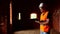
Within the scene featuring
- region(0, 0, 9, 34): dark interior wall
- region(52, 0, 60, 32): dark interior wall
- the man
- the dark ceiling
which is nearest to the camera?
the man

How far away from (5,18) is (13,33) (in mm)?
1254

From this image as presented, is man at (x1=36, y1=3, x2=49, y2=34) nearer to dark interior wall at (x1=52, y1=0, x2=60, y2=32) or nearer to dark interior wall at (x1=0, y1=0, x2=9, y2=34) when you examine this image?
dark interior wall at (x1=0, y1=0, x2=9, y2=34)

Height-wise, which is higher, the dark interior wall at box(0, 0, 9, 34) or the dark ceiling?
the dark ceiling

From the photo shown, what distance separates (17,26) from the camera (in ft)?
21.4

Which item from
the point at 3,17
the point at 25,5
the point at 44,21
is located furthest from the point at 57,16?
the point at 44,21

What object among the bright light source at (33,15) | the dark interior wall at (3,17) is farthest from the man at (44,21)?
the bright light source at (33,15)

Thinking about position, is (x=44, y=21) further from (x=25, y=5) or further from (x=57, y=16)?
(x=25, y=5)

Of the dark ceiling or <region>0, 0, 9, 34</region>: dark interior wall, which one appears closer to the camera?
<region>0, 0, 9, 34</region>: dark interior wall

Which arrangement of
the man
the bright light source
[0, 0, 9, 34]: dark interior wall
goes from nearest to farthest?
the man → [0, 0, 9, 34]: dark interior wall → the bright light source

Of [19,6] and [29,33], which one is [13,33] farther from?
[19,6]

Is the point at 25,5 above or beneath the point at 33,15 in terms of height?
above

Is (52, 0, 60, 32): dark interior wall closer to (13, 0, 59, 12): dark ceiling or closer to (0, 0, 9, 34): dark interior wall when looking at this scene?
(13, 0, 59, 12): dark ceiling

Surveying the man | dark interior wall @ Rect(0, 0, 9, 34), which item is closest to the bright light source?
dark interior wall @ Rect(0, 0, 9, 34)

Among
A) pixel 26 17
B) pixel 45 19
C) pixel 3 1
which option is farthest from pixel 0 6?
pixel 26 17
